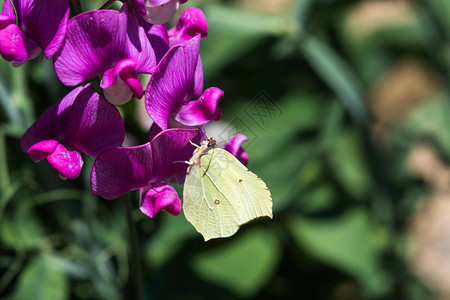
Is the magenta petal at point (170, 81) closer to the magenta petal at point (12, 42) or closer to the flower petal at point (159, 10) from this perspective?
the flower petal at point (159, 10)

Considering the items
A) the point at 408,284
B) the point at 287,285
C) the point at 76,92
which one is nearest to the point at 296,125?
the point at 287,285

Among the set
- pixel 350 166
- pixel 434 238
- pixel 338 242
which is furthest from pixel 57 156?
pixel 434 238

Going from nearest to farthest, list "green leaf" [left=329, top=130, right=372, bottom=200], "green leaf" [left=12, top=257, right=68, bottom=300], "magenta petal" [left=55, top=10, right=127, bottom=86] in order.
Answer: "magenta petal" [left=55, top=10, right=127, bottom=86] → "green leaf" [left=12, top=257, right=68, bottom=300] → "green leaf" [left=329, top=130, right=372, bottom=200]

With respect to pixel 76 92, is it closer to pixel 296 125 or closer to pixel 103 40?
pixel 103 40

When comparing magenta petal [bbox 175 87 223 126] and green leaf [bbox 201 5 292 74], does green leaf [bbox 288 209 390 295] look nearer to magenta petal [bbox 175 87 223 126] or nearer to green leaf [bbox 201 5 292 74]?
green leaf [bbox 201 5 292 74]

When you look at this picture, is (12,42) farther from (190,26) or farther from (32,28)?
(190,26)

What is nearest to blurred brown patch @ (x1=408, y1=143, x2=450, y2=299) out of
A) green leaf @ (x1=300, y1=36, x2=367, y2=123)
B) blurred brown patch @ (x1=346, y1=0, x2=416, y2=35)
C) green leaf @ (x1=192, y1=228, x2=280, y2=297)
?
blurred brown patch @ (x1=346, y1=0, x2=416, y2=35)

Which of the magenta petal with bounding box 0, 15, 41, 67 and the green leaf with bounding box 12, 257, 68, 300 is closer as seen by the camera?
the magenta petal with bounding box 0, 15, 41, 67

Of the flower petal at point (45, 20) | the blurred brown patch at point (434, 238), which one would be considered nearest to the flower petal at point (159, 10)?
the flower petal at point (45, 20)
